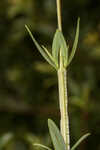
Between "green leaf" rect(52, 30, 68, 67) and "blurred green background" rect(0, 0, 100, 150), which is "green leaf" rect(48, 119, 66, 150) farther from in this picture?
"blurred green background" rect(0, 0, 100, 150)

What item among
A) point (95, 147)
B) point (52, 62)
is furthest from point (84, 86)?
point (52, 62)

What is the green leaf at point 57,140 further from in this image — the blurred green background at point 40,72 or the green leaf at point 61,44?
the blurred green background at point 40,72

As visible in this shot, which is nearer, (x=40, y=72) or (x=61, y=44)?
(x=61, y=44)

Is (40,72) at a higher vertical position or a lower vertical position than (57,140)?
higher

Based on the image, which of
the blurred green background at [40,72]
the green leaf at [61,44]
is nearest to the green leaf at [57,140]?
the green leaf at [61,44]

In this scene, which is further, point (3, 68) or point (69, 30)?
point (3, 68)

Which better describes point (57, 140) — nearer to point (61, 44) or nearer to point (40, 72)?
point (61, 44)

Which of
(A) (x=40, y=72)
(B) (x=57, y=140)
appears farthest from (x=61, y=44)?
(A) (x=40, y=72)

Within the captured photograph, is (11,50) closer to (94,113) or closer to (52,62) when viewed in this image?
(94,113)
